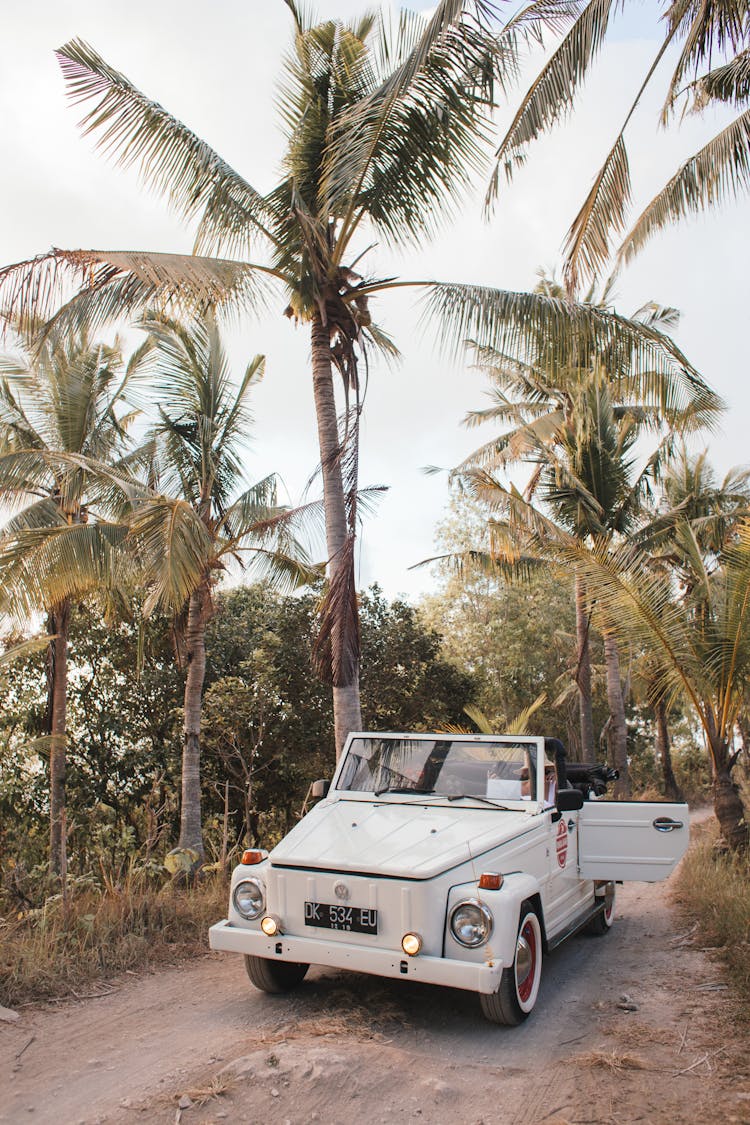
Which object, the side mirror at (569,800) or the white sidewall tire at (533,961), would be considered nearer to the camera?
the white sidewall tire at (533,961)

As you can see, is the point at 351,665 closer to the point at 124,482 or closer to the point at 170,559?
the point at 170,559

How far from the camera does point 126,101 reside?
26.7 feet

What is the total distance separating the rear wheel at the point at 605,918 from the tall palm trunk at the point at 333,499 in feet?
8.83

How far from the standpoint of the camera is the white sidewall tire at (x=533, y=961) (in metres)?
4.62

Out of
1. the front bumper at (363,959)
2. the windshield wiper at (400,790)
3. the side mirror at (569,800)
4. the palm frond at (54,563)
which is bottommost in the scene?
the front bumper at (363,959)

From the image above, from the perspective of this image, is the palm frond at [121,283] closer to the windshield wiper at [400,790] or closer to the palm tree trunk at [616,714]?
the windshield wiper at [400,790]

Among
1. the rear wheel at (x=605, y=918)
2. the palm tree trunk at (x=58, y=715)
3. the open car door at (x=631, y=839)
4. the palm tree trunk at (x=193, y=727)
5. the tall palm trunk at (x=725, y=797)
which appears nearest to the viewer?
the open car door at (x=631, y=839)

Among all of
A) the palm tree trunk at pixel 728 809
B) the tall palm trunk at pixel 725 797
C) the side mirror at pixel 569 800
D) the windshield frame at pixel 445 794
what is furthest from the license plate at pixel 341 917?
the palm tree trunk at pixel 728 809

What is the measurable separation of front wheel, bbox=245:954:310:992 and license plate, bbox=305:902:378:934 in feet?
1.60

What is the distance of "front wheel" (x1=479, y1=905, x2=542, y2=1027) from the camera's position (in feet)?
14.4

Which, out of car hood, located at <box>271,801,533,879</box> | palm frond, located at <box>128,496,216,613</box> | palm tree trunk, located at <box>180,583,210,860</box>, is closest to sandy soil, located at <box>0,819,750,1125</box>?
car hood, located at <box>271,801,533,879</box>

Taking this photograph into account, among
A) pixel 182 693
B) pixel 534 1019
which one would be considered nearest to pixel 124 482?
pixel 182 693

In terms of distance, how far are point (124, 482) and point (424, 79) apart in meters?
5.81

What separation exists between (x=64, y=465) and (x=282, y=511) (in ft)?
10.5
